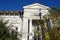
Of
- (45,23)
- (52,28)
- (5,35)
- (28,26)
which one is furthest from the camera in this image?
(28,26)

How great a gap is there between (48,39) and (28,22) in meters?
14.3

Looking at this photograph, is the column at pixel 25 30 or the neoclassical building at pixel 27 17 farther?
the neoclassical building at pixel 27 17

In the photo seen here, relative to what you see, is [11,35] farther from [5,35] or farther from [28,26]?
[28,26]

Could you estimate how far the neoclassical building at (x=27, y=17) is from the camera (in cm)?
4016

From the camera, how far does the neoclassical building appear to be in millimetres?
40156

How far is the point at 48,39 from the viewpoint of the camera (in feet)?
86.7

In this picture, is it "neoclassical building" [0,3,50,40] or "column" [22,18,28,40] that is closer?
"column" [22,18,28,40]

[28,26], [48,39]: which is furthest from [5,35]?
[28,26]

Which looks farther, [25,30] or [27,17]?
[27,17]

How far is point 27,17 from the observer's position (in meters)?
40.5

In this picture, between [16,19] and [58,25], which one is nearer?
[58,25]

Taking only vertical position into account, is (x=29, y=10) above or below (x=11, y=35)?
above

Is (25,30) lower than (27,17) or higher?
lower

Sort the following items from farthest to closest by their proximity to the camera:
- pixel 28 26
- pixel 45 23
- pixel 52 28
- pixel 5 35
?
1. pixel 28 26
2. pixel 45 23
3. pixel 52 28
4. pixel 5 35
